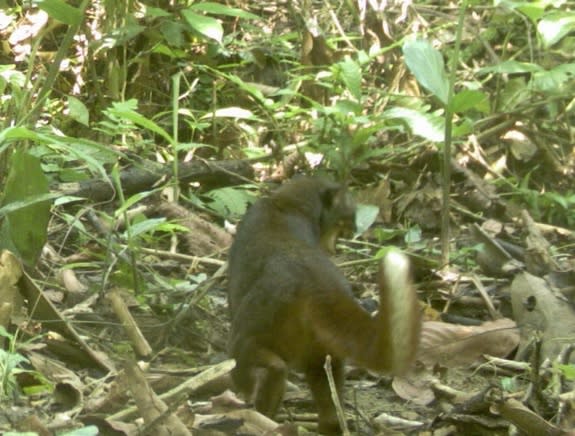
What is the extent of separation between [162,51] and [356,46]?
47.6 inches

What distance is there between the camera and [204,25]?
18.7 feet

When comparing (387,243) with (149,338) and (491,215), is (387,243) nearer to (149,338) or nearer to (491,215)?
(491,215)

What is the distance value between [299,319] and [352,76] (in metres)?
2.44

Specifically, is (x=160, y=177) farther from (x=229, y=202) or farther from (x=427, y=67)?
(x=427, y=67)

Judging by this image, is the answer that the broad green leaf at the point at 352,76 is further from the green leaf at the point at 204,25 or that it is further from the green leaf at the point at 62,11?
the green leaf at the point at 62,11

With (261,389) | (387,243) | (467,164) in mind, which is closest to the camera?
(261,389)

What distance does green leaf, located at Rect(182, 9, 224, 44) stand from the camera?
5.64 metres

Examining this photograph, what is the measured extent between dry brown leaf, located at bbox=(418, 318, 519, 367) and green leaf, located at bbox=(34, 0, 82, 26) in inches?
59.1

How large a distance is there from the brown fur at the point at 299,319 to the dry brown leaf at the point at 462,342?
493 millimetres

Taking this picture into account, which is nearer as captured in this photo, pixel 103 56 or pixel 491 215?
pixel 491 215

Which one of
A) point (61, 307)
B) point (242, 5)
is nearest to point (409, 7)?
point (242, 5)

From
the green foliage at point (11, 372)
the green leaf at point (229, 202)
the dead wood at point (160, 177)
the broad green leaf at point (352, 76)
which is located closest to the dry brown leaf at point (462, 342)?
the green foliage at point (11, 372)

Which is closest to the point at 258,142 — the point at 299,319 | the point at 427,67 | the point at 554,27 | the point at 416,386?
the point at 554,27

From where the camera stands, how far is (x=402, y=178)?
6.02 metres
